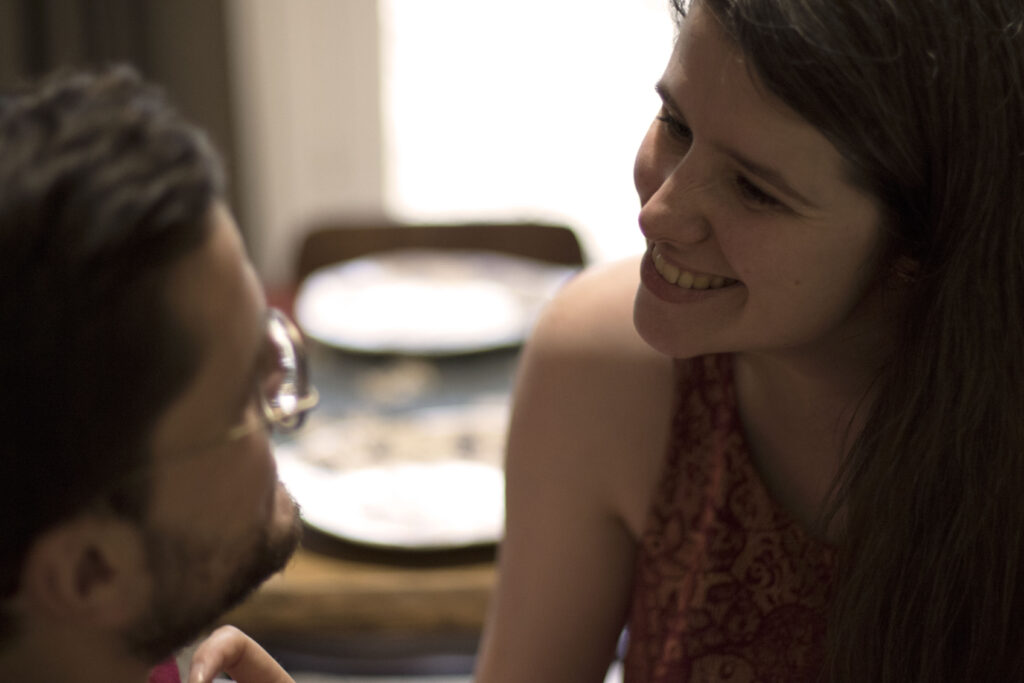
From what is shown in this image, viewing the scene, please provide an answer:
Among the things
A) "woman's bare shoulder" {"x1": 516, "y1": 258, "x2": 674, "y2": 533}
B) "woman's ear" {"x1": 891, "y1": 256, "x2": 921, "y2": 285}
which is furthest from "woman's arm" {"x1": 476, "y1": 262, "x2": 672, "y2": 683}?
"woman's ear" {"x1": 891, "y1": 256, "x2": 921, "y2": 285}

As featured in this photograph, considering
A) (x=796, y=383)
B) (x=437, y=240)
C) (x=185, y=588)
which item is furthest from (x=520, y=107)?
(x=185, y=588)

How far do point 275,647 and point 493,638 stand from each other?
0.35 m

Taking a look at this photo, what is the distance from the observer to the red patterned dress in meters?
1.33

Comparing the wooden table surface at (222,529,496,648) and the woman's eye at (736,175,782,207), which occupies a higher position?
the woman's eye at (736,175,782,207)

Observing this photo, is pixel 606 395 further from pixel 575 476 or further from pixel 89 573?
pixel 89 573

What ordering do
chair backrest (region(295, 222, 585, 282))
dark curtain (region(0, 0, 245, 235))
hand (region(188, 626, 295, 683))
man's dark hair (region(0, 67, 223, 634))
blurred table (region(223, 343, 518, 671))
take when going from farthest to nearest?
dark curtain (region(0, 0, 245, 235)) → chair backrest (region(295, 222, 585, 282)) → blurred table (region(223, 343, 518, 671)) → hand (region(188, 626, 295, 683)) → man's dark hair (region(0, 67, 223, 634))

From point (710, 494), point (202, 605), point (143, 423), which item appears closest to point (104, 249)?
point (143, 423)

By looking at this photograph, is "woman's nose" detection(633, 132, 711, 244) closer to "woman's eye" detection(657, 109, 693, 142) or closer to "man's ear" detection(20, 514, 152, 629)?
"woman's eye" detection(657, 109, 693, 142)

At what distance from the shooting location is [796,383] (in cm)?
133

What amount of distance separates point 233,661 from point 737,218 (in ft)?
1.95

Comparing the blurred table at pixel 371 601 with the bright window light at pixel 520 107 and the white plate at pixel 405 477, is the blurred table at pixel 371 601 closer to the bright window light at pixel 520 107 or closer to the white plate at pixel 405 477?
the white plate at pixel 405 477

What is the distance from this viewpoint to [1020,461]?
119cm

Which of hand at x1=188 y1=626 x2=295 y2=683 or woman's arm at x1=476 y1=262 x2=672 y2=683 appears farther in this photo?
woman's arm at x1=476 y1=262 x2=672 y2=683

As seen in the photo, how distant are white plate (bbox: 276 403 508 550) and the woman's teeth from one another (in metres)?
0.63
